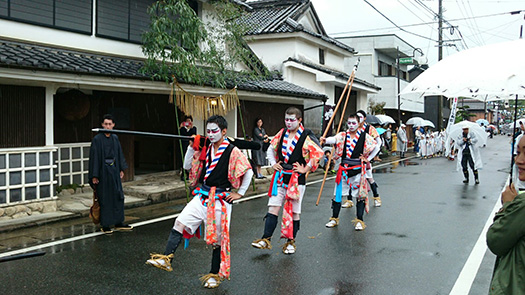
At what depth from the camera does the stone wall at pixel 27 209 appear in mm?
8529

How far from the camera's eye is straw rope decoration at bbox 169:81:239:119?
11594 millimetres

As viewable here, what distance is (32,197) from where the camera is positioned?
355 inches

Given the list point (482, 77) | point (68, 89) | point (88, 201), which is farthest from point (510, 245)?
point (68, 89)

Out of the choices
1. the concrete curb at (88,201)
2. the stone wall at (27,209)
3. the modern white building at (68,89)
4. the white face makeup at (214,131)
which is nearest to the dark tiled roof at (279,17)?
the modern white building at (68,89)

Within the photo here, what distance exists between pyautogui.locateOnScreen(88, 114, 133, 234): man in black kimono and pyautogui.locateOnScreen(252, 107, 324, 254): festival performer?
9.12 feet

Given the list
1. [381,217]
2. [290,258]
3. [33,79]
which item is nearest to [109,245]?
[290,258]

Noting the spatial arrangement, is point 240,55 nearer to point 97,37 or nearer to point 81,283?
point 97,37

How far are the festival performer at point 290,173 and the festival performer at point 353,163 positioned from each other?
5.36 ft

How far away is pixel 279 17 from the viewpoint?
71.4ft

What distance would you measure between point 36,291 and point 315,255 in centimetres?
359

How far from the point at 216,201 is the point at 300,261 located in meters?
1.76

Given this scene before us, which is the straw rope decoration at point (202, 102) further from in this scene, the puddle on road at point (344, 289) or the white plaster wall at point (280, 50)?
the white plaster wall at point (280, 50)

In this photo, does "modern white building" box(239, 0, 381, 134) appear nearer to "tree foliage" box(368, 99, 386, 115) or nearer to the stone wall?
"tree foliage" box(368, 99, 386, 115)

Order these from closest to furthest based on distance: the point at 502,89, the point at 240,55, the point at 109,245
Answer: the point at 502,89, the point at 109,245, the point at 240,55
